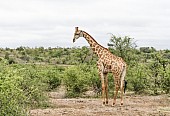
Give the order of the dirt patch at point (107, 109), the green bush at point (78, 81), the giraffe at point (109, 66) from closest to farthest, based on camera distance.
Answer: the dirt patch at point (107, 109)
the giraffe at point (109, 66)
the green bush at point (78, 81)

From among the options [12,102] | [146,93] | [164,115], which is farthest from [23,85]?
[146,93]

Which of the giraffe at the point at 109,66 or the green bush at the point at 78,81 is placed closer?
the giraffe at the point at 109,66

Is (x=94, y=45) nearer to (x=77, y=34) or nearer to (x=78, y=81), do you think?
(x=77, y=34)

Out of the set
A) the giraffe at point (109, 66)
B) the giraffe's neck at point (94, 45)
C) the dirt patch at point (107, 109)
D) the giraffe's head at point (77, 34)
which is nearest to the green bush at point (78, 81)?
the dirt patch at point (107, 109)

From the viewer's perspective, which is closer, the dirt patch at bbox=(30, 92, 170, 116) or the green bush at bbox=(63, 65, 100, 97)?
the dirt patch at bbox=(30, 92, 170, 116)

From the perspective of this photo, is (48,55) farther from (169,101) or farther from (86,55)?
(169,101)

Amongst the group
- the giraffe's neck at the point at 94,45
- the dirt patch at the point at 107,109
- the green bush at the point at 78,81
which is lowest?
the dirt patch at the point at 107,109

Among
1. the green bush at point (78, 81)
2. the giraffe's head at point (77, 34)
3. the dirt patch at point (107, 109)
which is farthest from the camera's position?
the green bush at point (78, 81)

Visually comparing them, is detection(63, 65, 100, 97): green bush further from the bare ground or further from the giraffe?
the giraffe

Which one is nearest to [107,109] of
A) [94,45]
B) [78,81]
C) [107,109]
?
[107,109]

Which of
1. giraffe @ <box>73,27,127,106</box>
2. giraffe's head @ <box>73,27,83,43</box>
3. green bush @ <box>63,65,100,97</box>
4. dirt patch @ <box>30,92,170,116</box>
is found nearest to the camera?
dirt patch @ <box>30,92,170,116</box>

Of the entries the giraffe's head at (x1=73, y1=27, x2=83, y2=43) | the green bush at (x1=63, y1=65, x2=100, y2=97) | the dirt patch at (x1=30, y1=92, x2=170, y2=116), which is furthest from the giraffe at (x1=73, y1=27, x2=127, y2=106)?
the green bush at (x1=63, y1=65, x2=100, y2=97)

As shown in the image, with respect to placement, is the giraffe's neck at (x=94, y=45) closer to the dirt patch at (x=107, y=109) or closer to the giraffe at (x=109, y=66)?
the giraffe at (x=109, y=66)

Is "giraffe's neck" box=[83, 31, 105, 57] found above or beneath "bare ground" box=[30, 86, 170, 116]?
above
